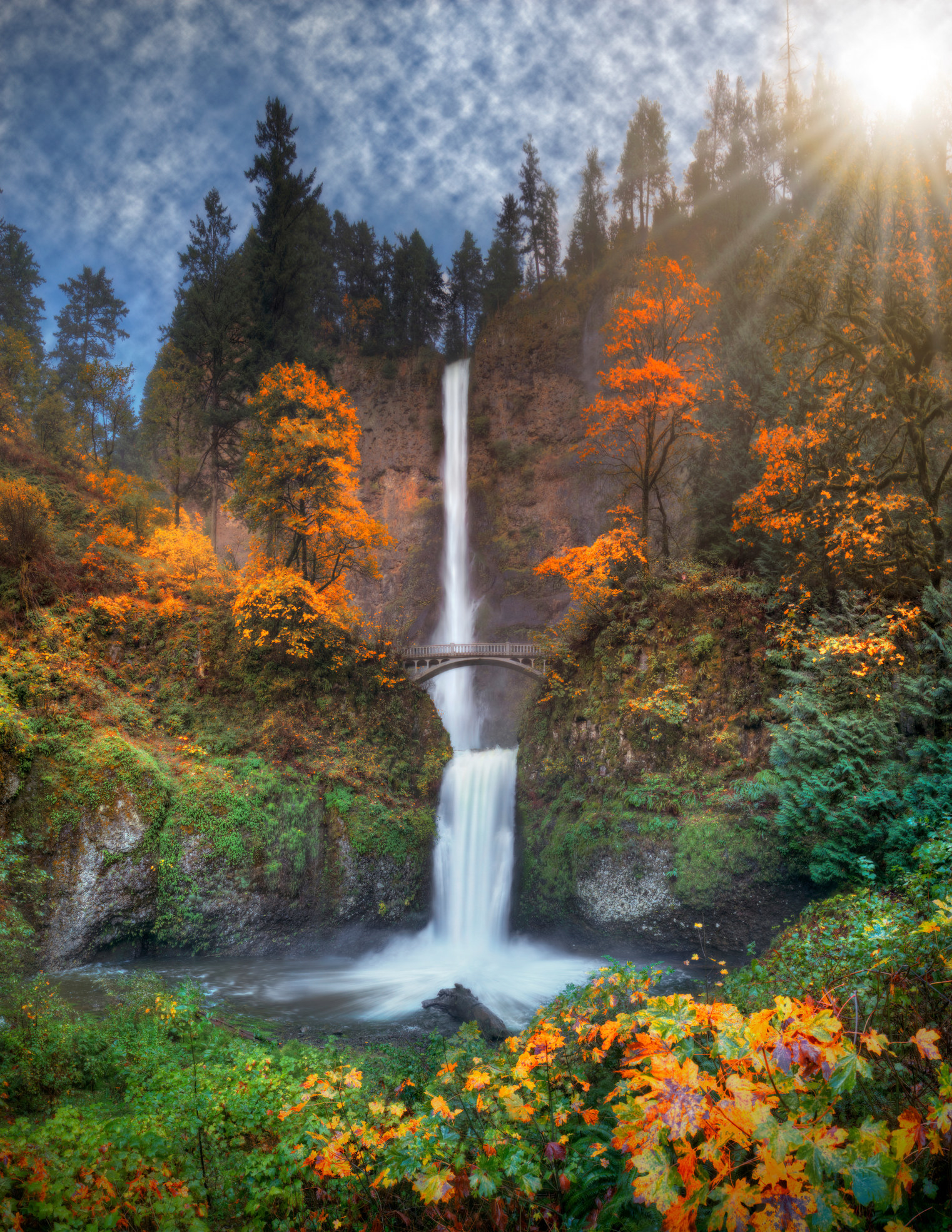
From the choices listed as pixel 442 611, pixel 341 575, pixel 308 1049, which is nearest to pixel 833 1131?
pixel 308 1049

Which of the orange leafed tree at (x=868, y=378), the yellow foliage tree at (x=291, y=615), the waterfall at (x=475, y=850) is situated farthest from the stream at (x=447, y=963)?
the orange leafed tree at (x=868, y=378)

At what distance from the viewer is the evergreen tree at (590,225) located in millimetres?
39031

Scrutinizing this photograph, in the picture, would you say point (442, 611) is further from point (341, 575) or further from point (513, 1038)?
point (513, 1038)

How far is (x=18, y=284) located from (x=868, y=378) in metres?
45.1

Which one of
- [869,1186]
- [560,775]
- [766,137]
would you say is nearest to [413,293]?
[766,137]

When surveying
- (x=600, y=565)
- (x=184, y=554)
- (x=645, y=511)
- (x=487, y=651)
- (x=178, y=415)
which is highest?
(x=178, y=415)

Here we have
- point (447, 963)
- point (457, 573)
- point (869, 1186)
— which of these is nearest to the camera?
point (869, 1186)

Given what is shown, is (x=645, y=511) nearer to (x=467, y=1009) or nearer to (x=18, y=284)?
(x=467, y=1009)

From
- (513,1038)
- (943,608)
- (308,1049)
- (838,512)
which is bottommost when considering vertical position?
(308,1049)

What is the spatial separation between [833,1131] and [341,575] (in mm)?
18790

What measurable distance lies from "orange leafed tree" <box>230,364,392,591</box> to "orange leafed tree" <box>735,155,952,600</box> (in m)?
10.4

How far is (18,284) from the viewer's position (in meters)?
36.5

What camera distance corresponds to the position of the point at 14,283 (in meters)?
36.2

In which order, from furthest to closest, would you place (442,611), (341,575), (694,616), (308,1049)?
1. (442,611)
2. (341,575)
3. (694,616)
4. (308,1049)
